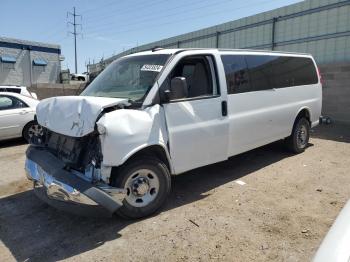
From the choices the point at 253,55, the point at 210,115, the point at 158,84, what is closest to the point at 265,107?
the point at 253,55

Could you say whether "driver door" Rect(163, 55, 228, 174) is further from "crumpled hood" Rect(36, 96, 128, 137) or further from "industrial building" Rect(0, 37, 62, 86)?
"industrial building" Rect(0, 37, 62, 86)

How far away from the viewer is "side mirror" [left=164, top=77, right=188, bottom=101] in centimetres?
453

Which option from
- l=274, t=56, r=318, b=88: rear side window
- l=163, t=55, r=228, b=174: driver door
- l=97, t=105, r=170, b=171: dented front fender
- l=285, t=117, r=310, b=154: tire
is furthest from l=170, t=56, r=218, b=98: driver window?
l=285, t=117, r=310, b=154: tire

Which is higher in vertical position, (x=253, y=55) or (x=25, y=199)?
(x=253, y=55)

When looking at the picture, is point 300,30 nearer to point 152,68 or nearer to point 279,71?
point 279,71

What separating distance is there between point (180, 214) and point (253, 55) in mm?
3145

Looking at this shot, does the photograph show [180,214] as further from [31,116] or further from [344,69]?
[344,69]

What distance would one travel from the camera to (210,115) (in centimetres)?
512

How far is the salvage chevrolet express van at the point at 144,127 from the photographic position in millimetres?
4016

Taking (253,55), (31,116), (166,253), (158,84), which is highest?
(253,55)

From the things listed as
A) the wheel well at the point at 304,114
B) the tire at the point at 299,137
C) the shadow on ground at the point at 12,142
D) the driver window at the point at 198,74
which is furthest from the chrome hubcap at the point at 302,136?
the shadow on ground at the point at 12,142

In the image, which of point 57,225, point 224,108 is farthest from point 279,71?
point 57,225

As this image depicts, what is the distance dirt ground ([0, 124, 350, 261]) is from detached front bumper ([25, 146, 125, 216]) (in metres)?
0.41

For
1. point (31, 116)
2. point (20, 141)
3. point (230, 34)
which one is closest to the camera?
point (31, 116)
